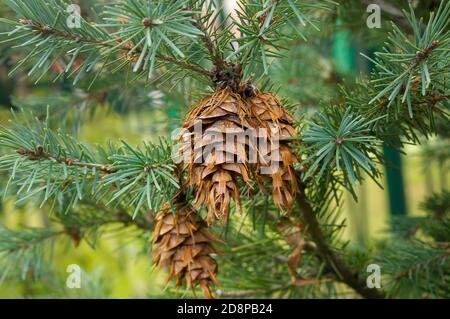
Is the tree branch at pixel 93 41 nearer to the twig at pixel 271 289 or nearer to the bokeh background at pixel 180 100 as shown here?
the bokeh background at pixel 180 100

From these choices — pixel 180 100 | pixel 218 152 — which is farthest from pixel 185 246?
pixel 180 100

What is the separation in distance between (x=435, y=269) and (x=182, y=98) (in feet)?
0.97

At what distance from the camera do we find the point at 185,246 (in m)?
0.43

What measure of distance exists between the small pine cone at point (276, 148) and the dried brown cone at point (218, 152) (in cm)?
1

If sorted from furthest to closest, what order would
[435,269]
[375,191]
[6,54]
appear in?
[375,191] → [6,54] → [435,269]

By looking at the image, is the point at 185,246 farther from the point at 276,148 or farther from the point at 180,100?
the point at 180,100

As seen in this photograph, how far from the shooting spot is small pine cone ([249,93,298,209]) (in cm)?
37

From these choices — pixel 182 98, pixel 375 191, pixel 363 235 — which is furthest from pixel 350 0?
pixel 375 191

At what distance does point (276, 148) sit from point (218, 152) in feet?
0.13

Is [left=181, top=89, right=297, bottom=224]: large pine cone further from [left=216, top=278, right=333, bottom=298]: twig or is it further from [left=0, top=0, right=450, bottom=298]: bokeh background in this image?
[left=216, top=278, right=333, bottom=298]: twig

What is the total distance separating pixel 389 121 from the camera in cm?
42

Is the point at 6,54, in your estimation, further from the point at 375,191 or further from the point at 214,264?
the point at 375,191

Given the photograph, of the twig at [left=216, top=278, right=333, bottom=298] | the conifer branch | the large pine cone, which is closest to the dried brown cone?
the large pine cone

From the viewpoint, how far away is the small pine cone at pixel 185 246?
1.39 ft
